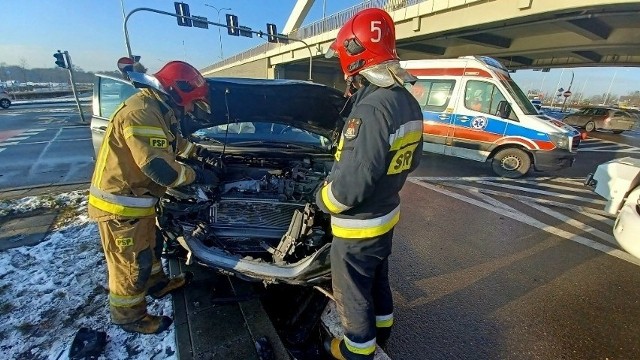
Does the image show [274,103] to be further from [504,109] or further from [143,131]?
[504,109]

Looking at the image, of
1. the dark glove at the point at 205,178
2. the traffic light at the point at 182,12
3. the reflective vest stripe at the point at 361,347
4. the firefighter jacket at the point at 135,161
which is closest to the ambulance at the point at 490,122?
the reflective vest stripe at the point at 361,347

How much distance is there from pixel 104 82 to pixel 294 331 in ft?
13.5

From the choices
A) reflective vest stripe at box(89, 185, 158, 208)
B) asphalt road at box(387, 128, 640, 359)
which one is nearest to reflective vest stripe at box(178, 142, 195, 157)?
reflective vest stripe at box(89, 185, 158, 208)

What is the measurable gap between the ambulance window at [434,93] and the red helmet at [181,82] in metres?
6.30

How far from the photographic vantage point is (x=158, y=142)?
191 centimetres

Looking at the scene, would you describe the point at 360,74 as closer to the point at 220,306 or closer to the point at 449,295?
the point at 220,306

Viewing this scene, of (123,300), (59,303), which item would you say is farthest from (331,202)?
Result: (59,303)

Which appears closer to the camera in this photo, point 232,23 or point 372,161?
point 372,161

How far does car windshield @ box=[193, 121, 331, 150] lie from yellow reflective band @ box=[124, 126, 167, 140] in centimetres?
114

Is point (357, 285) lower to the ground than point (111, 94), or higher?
lower

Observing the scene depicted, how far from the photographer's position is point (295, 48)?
23719 millimetres

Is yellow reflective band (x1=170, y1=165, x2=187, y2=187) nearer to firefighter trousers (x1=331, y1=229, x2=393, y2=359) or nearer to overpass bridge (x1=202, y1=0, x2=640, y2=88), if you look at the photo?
firefighter trousers (x1=331, y1=229, x2=393, y2=359)

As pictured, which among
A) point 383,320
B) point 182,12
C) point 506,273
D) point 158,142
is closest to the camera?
point 158,142

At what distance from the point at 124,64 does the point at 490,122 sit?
22.7 ft
